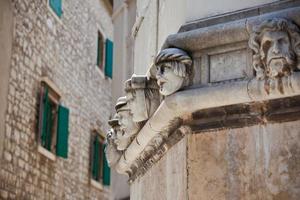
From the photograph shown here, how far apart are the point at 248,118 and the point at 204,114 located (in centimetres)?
20

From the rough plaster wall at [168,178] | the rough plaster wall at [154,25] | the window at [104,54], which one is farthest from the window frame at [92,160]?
the rough plaster wall at [168,178]

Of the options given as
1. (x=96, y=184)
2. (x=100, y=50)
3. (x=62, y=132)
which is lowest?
(x=96, y=184)

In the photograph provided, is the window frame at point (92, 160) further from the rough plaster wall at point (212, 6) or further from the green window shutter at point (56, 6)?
the rough plaster wall at point (212, 6)

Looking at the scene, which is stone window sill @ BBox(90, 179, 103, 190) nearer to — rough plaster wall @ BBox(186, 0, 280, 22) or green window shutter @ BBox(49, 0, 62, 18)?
green window shutter @ BBox(49, 0, 62, 18)

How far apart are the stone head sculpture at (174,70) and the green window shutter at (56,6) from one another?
8.99m

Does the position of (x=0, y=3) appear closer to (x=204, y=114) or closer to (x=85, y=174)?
(x=85, y=174)

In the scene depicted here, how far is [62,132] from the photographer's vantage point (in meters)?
11.1

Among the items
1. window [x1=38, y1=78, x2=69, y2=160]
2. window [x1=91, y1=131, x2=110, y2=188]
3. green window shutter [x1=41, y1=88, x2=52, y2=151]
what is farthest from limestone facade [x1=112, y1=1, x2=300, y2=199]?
window [x1=91, y1=131, x2=110, y2=188]

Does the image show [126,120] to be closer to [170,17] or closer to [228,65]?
[170,17]

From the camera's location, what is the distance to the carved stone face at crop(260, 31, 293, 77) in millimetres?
2129

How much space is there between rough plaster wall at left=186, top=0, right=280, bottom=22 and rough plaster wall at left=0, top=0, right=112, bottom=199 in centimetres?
662

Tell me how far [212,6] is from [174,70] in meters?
0.36

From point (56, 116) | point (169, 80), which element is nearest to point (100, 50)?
point (56, 116)

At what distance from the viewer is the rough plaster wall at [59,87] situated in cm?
917
